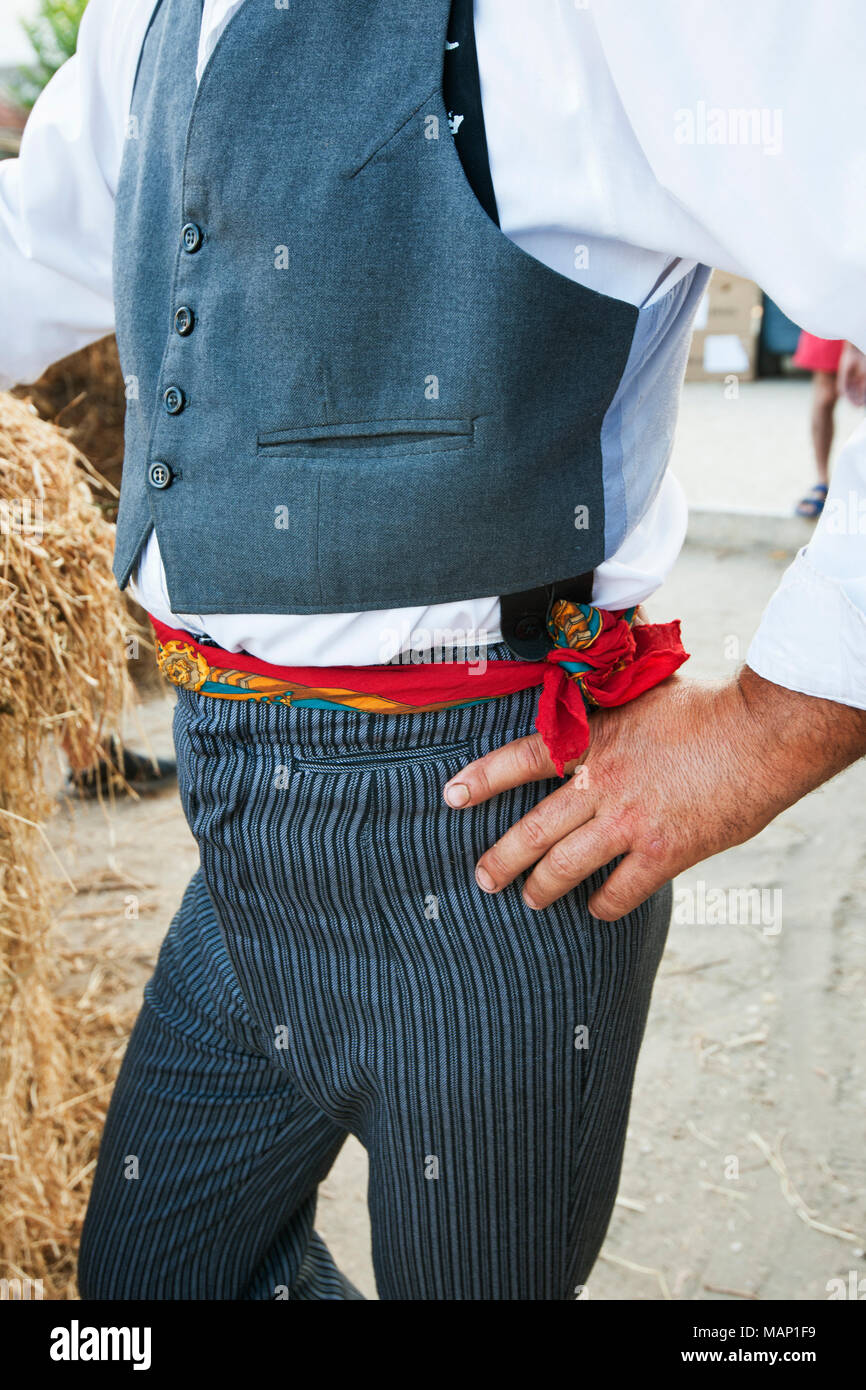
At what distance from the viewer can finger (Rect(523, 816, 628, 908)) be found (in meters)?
0.80

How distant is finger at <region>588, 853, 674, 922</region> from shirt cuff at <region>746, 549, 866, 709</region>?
0.16 m

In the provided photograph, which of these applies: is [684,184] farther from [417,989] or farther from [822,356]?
[822,356]

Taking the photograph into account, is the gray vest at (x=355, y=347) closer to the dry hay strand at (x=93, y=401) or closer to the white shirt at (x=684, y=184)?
the white shirt at (x=684, y=184)

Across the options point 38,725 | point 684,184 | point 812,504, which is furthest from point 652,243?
point 812,504

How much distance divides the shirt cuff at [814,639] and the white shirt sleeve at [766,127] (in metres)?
0.15

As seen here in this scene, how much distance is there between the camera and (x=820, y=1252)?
65.0 inches

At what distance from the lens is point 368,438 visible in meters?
0.73

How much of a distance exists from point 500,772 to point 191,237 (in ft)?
1.34

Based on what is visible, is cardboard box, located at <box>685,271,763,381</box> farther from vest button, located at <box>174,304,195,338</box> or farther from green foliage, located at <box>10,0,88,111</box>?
vest button, located at <box>174,304,195,338</box>

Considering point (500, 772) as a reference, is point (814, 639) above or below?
above

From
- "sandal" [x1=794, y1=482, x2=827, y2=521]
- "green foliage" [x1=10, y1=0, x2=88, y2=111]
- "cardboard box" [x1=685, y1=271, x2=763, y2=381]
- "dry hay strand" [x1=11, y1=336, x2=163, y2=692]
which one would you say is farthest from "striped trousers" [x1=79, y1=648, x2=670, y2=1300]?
"green foliage" [x1=10, y1=0, x2=88, y2=111]

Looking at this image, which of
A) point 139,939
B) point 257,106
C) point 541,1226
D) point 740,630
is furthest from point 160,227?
point 740,630

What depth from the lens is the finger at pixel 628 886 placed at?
0.80 m
